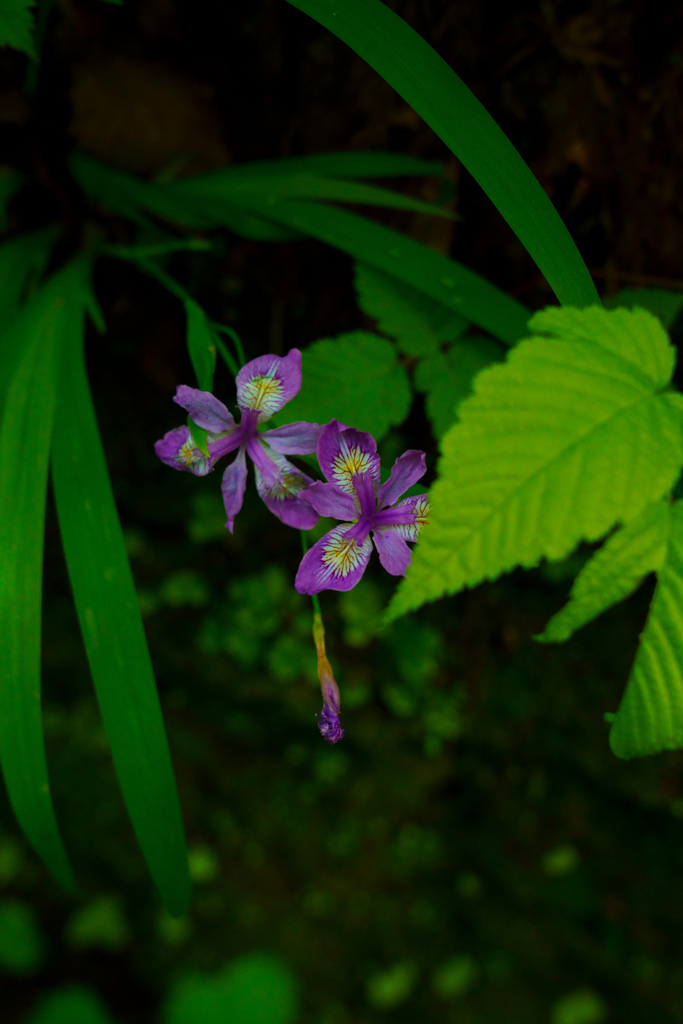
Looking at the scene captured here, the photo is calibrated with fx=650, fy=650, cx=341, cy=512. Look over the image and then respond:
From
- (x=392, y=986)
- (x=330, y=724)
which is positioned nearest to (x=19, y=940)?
(x=392, y=986)

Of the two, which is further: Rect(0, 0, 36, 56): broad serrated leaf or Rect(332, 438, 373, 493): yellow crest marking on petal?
Rect(0, 0, 36, 56): broad serrated leaf

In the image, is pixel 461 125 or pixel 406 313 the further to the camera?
pixel 406 313

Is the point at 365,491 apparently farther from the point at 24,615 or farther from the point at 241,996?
the point at 241,996

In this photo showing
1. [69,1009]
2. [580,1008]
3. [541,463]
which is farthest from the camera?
[580,1008]

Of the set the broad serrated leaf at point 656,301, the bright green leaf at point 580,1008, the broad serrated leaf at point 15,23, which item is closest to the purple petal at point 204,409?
the broad serrated leaf at point 15,23

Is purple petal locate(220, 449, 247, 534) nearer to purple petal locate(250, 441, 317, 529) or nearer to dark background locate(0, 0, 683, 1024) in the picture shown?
purple petal locate(250, 441, 317, 529)

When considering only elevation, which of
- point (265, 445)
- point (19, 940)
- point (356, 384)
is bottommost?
point (19, 940)

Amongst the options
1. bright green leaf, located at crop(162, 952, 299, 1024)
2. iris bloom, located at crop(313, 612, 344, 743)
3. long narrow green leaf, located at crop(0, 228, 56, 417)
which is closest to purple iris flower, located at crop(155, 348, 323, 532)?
iris bloom, located at crop(313, 612, 344, 743)

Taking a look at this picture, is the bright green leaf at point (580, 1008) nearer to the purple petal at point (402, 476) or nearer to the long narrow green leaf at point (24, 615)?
the long narrow green leaf at point (24, 615)
